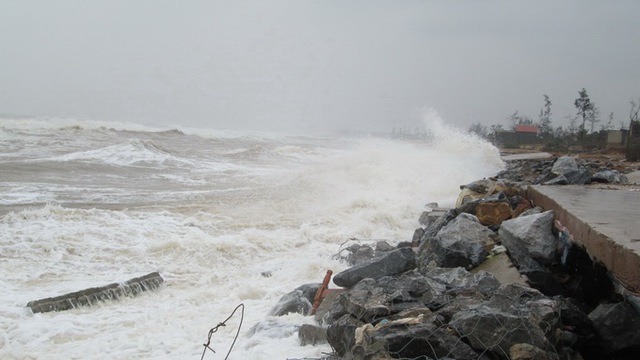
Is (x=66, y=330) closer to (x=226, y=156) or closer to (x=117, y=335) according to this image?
(x=117, y=335)

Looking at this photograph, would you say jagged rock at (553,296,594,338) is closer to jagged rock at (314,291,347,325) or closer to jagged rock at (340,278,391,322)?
jagged rock at (340,278,391,322)

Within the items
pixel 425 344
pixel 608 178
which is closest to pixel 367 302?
pixel 425 344

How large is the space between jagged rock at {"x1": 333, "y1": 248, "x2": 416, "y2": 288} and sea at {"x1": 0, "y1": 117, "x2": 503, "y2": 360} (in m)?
0.66

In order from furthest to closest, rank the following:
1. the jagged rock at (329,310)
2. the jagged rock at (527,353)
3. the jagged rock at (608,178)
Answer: the jagged rock at (608,178) < the jagged rock at (329,310) < the jagged rock at (527,353)

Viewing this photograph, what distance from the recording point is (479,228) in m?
5.23

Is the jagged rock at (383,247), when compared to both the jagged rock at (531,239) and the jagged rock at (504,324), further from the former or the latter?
the jagged rock at (504,324)

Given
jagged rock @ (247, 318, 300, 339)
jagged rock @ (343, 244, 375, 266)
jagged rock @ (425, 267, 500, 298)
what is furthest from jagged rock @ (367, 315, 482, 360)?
jagged rock @ (343, 244, 375, 266)

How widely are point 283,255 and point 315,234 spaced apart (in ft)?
3.94

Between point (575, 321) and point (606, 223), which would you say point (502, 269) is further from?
point (575, 321)

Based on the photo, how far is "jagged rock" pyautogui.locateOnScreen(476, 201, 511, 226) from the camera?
19.3 feet

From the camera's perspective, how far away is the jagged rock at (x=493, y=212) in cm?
588

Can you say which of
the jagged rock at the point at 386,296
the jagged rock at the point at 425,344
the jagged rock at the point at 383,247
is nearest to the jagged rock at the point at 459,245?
the jagged rock at the point at 383,247

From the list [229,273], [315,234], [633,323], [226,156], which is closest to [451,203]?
[315,234]

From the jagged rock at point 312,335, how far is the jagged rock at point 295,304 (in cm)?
64
